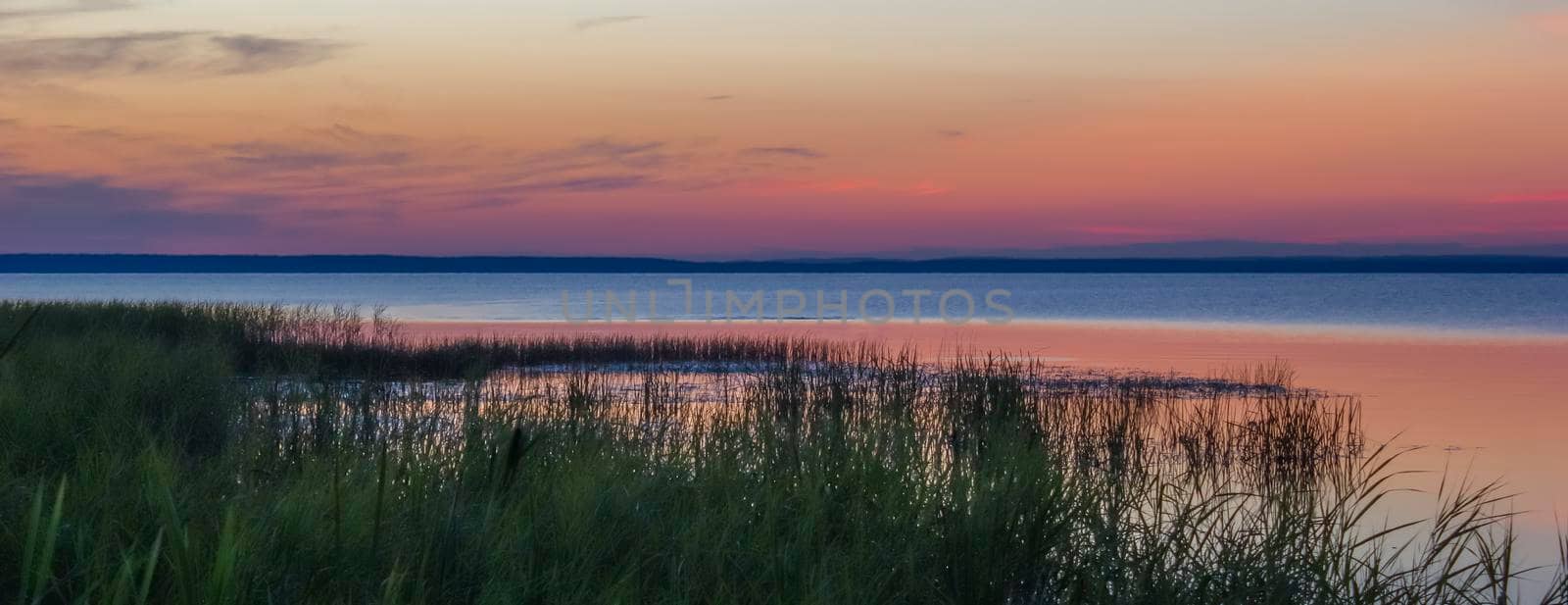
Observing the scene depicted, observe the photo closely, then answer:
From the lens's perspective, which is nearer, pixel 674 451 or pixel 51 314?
pixel 674 451

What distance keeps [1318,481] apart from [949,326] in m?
31.8

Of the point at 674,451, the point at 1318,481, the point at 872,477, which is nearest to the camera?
the point at 872,477

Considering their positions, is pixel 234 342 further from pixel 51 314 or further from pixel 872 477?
pixel 872 477

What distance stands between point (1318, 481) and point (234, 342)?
17748mm

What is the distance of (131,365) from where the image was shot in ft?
33.7

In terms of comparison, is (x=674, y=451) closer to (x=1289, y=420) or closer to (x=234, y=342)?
(x=1289, y=420)

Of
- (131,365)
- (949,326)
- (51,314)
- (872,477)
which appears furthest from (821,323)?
(872,477)

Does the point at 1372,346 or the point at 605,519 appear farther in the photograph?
the point at 1372,346

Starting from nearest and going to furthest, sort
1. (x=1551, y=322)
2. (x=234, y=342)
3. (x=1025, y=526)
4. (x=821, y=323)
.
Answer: (x=1025, y=526)
(x=234, y=342)
(x=1551, y=322)
(x=821, y=323)

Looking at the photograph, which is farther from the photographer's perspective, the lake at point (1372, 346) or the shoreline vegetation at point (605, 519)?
the lake at point (1372, 346)

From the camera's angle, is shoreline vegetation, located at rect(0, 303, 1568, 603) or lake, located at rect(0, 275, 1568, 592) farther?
lake, located at rect(0, 275, 1568, 592)

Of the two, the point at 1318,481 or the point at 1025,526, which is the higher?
the point at 1025,526

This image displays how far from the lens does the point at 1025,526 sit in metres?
5.80

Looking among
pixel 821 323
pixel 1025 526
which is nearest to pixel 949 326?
pixel 821 323
